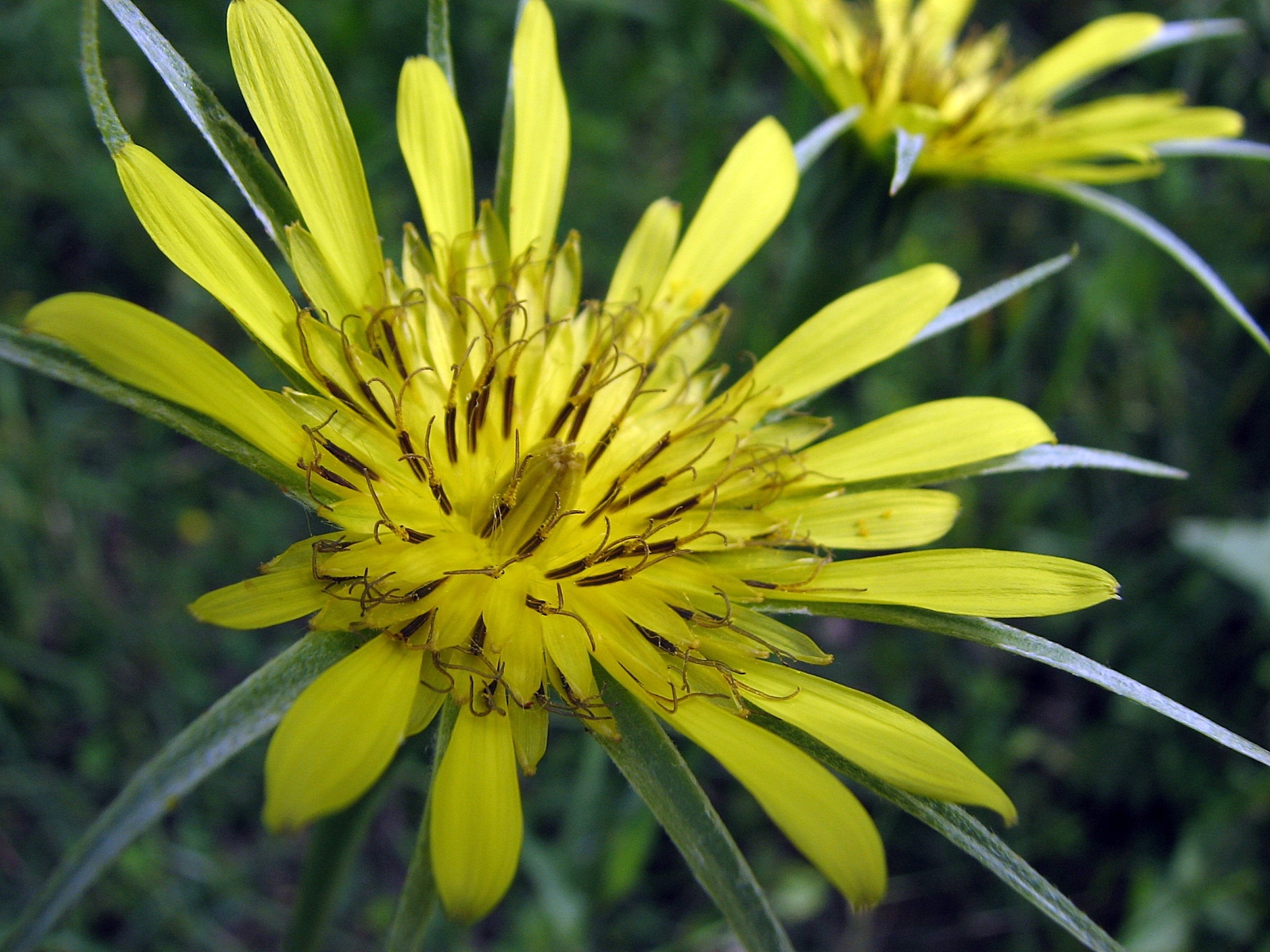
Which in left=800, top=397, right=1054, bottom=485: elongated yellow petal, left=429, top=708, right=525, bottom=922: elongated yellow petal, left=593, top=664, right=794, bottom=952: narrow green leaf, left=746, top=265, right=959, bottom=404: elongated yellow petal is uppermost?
left=746, top=265, right=959, bottom=404: elongated yellow petal

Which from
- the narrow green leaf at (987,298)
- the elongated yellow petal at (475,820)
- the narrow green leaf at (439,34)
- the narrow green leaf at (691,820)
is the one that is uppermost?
the narrow green leaf at (439,34)

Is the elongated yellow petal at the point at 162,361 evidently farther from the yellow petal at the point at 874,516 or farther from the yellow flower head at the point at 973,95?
the yellow flower head at the point at 973,95

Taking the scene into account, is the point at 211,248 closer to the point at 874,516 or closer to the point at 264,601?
the point at 264,601

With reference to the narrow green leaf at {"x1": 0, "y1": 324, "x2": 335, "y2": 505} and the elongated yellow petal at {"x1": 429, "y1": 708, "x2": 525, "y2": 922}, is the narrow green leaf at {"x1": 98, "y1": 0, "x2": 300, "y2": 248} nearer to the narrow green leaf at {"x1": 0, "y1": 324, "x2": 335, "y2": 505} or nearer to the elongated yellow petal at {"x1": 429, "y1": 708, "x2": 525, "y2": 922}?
the narrow green leaf at {"x1": 0, "y1": 324, "x2": 335, "y2": 505}

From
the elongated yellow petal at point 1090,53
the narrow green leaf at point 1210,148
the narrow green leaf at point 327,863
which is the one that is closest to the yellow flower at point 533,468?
the narrow green leaf at point 327,863

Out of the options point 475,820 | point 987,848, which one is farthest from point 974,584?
point 475,820

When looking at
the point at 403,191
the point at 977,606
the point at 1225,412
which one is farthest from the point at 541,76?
the point at 1225,412

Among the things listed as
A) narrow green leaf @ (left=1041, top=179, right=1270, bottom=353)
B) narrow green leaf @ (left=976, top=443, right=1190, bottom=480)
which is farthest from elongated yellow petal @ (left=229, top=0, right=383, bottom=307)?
narrow green leaf @ (left=1041, top=179, right=1270, bottom=353)
